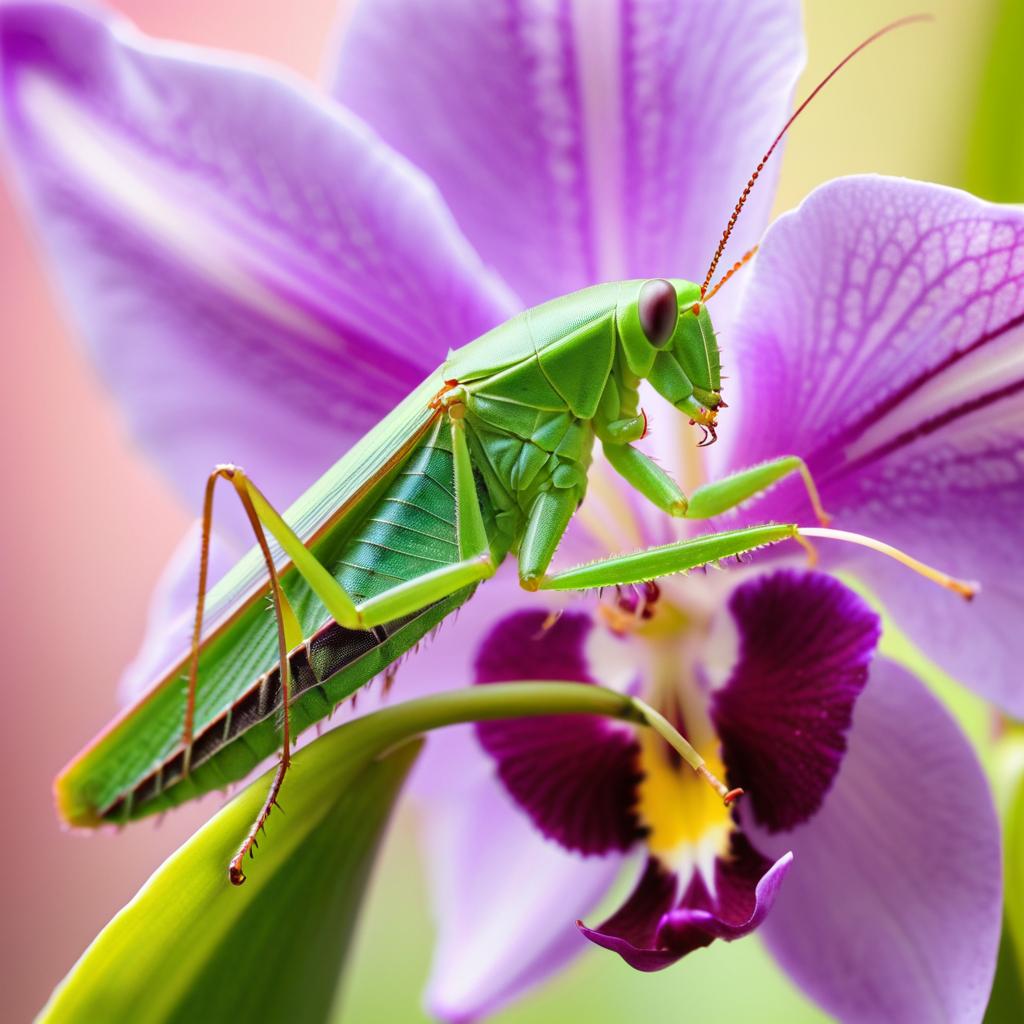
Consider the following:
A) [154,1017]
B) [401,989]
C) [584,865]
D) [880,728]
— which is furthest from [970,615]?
[401,989]

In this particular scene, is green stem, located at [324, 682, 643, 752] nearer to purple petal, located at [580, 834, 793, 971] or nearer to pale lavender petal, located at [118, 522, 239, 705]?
purple petal, located at [580, 834, 793, 971]

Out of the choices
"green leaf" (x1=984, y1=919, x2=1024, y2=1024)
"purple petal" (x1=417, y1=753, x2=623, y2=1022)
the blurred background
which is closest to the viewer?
"green leaf" (x1=984, y1=919, x2=1024, y2=1024)

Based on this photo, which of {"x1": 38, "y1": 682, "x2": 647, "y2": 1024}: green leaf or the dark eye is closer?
{"x1": 38, "y1": 682, "x2": 647, "y2": 1024}: green leaf

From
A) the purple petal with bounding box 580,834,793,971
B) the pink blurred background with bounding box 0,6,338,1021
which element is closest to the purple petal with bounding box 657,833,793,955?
the purple petal with bounding box 580,834,793,971

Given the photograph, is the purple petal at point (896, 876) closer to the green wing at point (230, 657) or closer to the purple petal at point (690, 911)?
the purple petal at point (690, 911)

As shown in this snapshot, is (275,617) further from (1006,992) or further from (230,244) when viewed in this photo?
(1006,992)

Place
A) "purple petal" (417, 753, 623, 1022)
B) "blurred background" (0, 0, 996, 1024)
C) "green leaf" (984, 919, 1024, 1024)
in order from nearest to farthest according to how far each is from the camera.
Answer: "green leaf" (984, 919, 1024, 1024) → "purple petal" (417, 753, 623, 1022) → "blurred background" (0, 0, 996, 1024)

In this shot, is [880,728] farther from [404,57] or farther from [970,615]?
[404,57]
